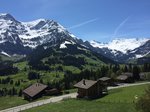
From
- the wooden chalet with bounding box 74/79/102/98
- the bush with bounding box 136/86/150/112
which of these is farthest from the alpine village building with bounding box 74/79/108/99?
the bush with bounding box 136/86/150/112

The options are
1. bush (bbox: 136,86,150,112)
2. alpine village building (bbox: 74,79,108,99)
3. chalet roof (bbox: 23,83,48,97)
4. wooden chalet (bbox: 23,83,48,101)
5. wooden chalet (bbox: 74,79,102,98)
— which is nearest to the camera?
bush (bbox: 136,86,150,112)

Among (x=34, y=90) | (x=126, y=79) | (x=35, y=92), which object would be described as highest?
(x=126, y=79)

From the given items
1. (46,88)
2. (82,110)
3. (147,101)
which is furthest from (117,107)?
(46,88)

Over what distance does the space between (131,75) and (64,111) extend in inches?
4358

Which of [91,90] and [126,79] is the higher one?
[126,79]

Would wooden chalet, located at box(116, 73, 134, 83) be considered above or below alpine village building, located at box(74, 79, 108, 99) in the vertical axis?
above

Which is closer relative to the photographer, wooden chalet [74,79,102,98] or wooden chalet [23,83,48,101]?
wooden chalet [74,79,102,98]

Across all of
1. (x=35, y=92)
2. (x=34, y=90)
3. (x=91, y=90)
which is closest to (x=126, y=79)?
(x=34, y=90)

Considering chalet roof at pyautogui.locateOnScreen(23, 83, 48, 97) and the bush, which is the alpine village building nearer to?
chalet roof at pyautogui.locateOnScreen(23, 83, 48, 97)

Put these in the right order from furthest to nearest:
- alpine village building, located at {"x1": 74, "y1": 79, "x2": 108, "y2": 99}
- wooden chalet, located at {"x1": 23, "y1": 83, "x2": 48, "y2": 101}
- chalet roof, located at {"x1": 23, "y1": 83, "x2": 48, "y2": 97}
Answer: chalet roof, located at {"x1": 23, "y1": 83, "x2": 48, "y2": 97}, wooden chalet, located at {"x1": 23, "y1": 83, "x2": 48, "y2": 101}, alpine village building, located at {"x1": 74, "y1": 79, "x2": 108, "y2": 99}

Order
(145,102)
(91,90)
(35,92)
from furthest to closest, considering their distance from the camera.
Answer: (35,92) → (91,90) → (145,102)

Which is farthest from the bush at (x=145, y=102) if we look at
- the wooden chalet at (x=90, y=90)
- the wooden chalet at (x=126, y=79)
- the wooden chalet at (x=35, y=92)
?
the wooden chalet at (x=126, y=79)

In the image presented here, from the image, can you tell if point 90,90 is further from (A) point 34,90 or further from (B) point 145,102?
(B) point 145,102

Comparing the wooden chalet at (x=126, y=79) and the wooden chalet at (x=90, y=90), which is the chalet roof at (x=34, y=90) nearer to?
the wooden chalet at (x=90, y=90)
